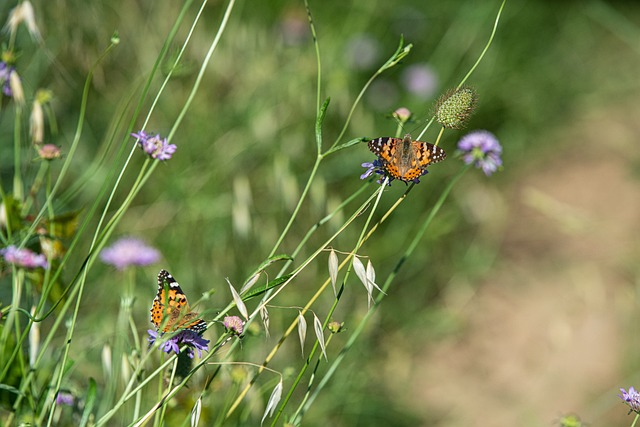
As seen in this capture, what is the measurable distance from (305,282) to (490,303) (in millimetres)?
816

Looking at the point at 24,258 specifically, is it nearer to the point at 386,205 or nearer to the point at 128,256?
the point at 128,256

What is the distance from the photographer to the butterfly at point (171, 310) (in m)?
0.97

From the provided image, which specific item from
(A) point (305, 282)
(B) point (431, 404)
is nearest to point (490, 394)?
(B) point (431, 404)

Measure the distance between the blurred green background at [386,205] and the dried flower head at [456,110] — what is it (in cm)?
92

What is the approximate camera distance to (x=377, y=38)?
313cm

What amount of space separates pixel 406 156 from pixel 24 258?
558mm

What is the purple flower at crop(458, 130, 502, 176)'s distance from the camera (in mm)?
1272

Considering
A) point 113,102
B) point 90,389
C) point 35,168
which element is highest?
point 113,102

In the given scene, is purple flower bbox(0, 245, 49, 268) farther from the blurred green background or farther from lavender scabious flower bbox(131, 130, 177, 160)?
the blurred green background

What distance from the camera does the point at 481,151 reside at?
4.19ft

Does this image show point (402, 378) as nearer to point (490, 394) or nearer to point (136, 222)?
point (490, 394)

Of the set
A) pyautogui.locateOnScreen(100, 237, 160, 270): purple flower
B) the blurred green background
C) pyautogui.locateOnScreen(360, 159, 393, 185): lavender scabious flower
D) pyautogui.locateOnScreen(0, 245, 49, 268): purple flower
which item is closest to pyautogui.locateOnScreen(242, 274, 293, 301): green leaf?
pyautogui.locateOnScreen(360, 159, 393, 185): lavender scabious flower

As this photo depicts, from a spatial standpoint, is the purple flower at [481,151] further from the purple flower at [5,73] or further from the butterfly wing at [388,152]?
the purple flower at [5,73]

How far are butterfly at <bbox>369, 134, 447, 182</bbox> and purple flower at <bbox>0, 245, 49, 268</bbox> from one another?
1.62 feet
